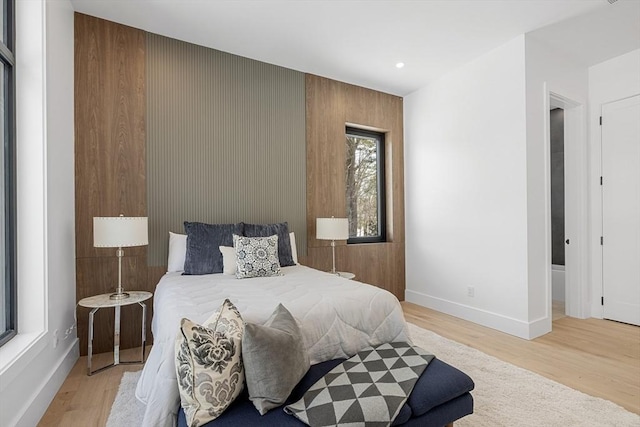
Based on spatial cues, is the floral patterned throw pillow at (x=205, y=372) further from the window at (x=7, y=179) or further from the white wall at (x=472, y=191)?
the white wall at (x=472, y=191)

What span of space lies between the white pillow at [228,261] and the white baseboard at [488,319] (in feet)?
8.75

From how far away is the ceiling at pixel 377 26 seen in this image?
276cm

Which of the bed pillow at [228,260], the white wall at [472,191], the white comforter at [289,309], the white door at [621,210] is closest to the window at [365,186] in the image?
the white wall at [472,191]

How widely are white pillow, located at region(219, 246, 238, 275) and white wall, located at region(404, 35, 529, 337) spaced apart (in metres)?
2.62

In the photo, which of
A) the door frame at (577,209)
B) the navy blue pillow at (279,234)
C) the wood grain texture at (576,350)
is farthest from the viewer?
the door frame at (577,209)

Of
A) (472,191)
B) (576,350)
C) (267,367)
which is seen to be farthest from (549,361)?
(267,367)

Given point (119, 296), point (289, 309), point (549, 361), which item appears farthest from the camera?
point (549, 361)

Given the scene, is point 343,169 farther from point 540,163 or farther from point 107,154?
point 107,154

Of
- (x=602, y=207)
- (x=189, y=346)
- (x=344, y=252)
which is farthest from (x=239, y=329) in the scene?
(x=602, y=207)

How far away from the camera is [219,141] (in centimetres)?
348

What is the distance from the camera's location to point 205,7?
9.05ft

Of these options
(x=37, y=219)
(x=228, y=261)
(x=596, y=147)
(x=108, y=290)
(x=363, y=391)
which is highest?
(x=596, y=147)

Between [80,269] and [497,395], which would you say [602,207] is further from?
[80,269]

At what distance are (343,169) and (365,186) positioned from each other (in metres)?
0.52
